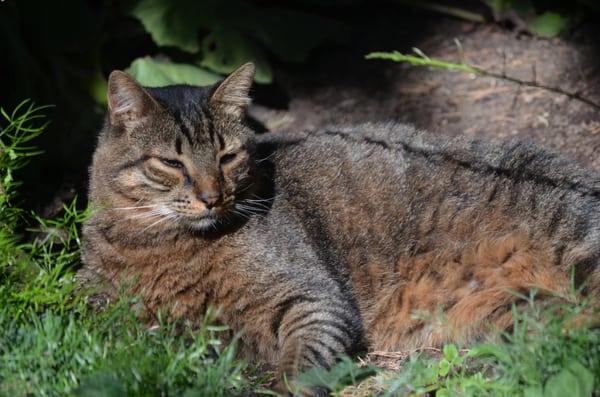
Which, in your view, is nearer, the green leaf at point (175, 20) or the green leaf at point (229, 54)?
the green leaf at point (175, 20)

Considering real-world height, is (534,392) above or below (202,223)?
above

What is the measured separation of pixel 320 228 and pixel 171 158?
863 millimetres

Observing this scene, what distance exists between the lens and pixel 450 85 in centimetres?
639

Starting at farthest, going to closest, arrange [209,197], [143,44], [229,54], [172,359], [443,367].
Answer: [143,44] → [229,54] → [209,197] → [443,367] → [172,359]

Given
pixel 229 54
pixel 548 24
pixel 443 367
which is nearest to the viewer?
pixel 443 367

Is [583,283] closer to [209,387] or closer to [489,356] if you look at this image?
[489,356]

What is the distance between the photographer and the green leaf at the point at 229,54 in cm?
604

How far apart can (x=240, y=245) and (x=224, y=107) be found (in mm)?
668

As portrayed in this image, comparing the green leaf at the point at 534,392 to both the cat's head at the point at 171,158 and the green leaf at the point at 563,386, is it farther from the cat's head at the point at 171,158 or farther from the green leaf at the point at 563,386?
the cat's head at the point at 171,158

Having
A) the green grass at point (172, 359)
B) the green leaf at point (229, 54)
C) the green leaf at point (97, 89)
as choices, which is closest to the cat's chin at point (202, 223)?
the green grass at point (172, 359)

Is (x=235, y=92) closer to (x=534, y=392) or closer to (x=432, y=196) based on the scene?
(x=432, y=196)

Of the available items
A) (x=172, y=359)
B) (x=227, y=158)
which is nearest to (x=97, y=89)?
(x=227, y=158)

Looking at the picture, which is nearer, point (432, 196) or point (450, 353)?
point (450, 353)

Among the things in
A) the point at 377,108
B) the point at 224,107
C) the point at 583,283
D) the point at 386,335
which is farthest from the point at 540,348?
the point at 377,108
